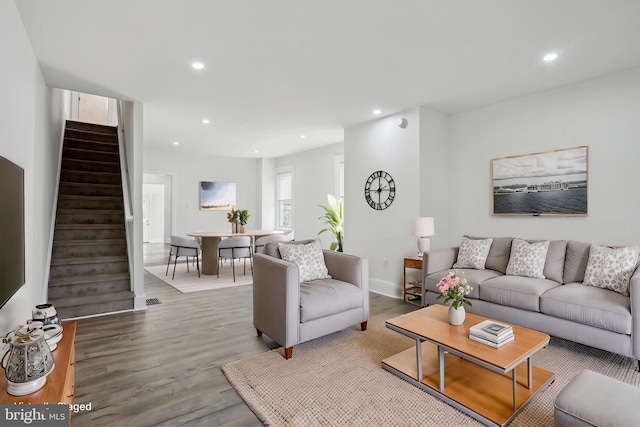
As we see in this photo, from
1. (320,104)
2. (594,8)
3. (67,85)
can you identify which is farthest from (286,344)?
(67,85)

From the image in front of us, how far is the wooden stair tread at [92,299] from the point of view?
3638mm

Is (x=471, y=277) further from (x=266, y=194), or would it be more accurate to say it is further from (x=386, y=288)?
(x=266, y=194)

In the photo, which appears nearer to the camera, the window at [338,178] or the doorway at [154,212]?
the window at [338,178]

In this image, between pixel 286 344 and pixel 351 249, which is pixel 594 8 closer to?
pixel 286 344

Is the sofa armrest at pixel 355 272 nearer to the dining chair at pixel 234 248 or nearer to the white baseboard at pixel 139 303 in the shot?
the white baseboard at pixel 139 303

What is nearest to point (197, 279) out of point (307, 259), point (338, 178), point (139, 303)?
point (139, 303)

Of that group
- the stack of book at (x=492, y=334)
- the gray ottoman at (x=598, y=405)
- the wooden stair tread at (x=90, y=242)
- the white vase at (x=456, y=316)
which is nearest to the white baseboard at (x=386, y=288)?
the white vase at (x=456, y=316)

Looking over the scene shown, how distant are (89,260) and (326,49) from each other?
3833 mm

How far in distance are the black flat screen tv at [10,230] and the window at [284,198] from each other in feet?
20.9

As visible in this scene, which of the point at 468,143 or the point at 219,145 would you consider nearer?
the point at 468,143

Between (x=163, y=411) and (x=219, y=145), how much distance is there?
5896mm

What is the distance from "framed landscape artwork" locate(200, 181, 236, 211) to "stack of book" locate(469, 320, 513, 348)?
24.2 feet

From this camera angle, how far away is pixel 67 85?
3.58 meters

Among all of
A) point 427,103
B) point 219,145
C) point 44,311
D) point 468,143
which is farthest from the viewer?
point 219,145
